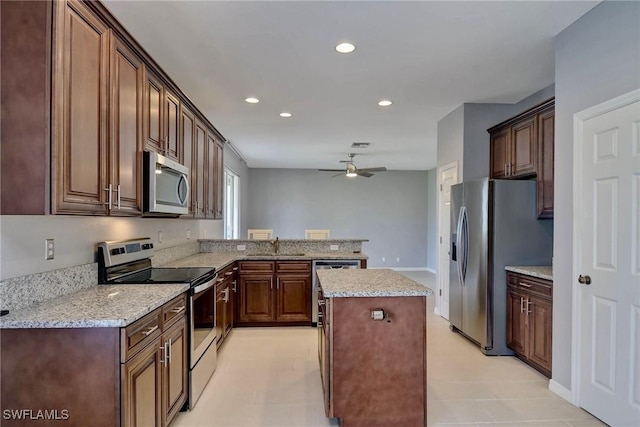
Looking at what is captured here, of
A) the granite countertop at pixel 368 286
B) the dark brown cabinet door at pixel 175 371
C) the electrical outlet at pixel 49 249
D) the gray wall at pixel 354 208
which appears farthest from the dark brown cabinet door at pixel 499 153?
the gray wall at pixel 354 208

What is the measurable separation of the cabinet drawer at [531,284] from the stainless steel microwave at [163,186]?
10.1 ft

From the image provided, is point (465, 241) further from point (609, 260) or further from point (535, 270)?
point (609, 260)

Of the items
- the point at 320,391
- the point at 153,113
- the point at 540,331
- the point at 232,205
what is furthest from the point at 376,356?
the point at 232,205

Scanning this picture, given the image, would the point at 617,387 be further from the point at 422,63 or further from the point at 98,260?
the point at 98,260

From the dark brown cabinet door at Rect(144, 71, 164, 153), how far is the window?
4238mm

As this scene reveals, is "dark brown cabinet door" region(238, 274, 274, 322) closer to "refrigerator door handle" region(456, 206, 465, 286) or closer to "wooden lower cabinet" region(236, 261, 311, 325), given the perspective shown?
"wooden lower cabinet" region(236, 261, 311, 325)

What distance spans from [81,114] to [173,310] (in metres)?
1.20

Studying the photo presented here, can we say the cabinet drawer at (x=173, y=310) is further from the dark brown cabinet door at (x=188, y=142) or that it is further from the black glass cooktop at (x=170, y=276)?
the dark brown cabinet door at (x=188, y=142)

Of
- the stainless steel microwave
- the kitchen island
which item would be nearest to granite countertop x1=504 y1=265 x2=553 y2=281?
the kitchen island

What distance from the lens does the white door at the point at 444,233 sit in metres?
4.59

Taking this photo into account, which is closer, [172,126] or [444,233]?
[172,126]

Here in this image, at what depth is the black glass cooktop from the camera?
8.11ft

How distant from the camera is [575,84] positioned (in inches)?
99.0

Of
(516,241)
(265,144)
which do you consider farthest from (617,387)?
(265,144)
